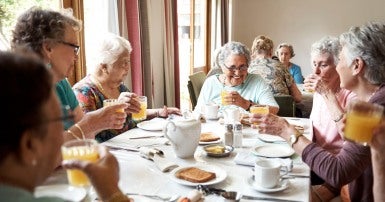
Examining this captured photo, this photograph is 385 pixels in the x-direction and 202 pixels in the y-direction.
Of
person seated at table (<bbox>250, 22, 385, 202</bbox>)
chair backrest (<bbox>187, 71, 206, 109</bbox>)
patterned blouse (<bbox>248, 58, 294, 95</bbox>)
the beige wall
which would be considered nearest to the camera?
person seated at table (<bbox>250, 22, 385, 202</bbox>)

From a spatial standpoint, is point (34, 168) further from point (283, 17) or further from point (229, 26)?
point (283, 17)

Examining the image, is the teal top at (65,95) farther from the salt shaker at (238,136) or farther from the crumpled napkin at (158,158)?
the salt shaker at (238,136)

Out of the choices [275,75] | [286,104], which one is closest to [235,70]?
[286,104]

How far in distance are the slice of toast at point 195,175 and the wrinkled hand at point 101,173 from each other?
1.26 feet

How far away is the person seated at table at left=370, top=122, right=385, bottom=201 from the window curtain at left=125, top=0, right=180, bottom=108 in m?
2.23

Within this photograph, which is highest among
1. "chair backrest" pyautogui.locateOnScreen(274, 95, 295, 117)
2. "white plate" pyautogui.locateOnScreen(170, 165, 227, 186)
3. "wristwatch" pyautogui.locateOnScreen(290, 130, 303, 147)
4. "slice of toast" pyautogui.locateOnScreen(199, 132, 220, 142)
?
"wristwatch" pyautogui.locateOnScreen(290, 130, 303, 147)

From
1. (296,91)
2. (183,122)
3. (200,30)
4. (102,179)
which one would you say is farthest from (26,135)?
(200,30)

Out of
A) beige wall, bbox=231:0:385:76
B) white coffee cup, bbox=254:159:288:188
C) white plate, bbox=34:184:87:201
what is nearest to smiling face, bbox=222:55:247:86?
white coffee cup, bbox=254:159:288:188

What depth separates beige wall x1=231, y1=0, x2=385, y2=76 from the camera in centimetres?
664

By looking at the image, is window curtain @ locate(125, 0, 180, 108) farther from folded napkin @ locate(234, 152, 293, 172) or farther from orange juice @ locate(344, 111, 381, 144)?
orange juice @ locate(344, 111, 381, 144)

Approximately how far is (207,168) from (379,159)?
0.59 meters

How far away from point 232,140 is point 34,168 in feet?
3.73

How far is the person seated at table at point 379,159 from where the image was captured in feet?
3.84

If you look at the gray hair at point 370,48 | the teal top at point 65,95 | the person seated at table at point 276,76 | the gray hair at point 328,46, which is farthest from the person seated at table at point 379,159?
the person seated at table at point 276,76
